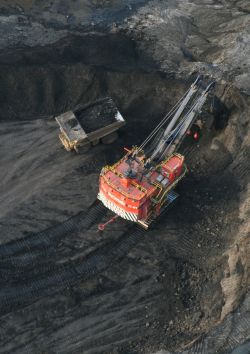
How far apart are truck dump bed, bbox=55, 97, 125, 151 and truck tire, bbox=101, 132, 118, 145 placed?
28 cm

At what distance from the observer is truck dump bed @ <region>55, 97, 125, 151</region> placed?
61.0 ft

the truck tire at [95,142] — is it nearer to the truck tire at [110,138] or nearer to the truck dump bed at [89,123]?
the truck dump bed at [89,123]

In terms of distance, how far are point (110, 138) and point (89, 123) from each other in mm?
1167

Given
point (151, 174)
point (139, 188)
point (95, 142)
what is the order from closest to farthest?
1. point (139, 188)
2. point (151, 174)
3. point (95, 142)

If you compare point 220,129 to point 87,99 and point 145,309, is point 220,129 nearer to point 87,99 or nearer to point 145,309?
point 87,99

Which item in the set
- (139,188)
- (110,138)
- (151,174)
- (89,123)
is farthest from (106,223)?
(89,123)

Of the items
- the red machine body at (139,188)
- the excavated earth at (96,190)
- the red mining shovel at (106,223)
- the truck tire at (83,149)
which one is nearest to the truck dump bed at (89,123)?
the truck tire at (83,149)

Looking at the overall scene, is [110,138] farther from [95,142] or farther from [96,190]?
[96,190]

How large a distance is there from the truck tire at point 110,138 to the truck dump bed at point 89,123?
278mm

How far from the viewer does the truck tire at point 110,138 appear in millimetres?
19438

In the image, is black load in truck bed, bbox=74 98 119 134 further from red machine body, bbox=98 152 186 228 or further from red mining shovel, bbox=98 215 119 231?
red mining shovel, bbox=98 215 119 231

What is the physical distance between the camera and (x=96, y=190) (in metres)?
18.0

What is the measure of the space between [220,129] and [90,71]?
6.99 metres

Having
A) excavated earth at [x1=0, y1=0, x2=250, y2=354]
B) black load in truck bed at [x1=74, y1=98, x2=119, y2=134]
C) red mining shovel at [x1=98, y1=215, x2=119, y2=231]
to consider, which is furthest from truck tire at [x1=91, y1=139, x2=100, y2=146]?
red mining shovel at [x1=98, y1=215, x2=119, y2=231]
